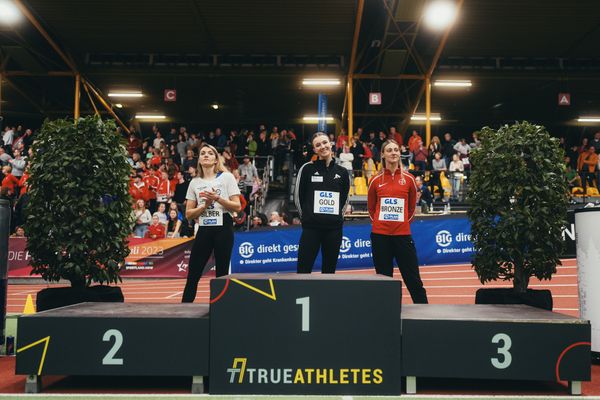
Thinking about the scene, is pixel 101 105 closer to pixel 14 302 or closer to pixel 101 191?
pixel 14 302

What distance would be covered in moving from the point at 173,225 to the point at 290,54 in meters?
8.72

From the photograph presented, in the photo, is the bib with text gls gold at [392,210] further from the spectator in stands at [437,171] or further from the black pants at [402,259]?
the spectator in stands at [437,171]

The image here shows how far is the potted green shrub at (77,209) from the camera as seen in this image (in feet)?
17.2

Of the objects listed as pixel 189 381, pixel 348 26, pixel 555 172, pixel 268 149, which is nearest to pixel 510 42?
pixel 348 26

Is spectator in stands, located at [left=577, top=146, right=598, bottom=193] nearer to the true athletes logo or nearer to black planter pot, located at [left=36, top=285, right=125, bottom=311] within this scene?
black planter pot, located at [left=36, top=285, right=125, bottom=311]

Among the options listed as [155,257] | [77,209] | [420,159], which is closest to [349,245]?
[155,257]

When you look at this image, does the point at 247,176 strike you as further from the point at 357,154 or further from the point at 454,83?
the point at 454,83

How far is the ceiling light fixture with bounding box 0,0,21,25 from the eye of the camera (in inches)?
635

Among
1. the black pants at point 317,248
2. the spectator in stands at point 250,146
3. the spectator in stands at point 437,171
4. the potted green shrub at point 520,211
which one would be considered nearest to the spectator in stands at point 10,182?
the spectator in stands at point 250,146

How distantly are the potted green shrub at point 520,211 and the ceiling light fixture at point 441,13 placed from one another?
11.9 metres

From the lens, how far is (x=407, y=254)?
5211 mm

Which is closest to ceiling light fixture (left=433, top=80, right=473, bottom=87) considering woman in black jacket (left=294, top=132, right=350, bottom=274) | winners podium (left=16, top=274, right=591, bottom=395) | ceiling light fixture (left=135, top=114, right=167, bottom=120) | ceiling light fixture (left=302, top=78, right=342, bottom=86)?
ceiling light fixture (left=302, top=78, right=342, bottom=86)

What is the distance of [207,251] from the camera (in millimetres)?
5094

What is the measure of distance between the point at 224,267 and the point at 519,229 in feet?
9.00
